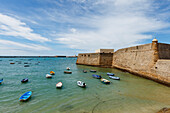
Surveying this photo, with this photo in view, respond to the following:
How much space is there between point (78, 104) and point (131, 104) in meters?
6.16

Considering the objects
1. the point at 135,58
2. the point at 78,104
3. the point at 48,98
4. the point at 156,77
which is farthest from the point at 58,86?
the point at 135,58

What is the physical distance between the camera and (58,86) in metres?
15.8

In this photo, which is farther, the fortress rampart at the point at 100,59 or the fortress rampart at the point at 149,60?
the fortress rampart at the point at 100,59

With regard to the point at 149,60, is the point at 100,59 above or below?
below

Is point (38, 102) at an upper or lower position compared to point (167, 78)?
lower

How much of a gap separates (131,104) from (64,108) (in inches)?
301

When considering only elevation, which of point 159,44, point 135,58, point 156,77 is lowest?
point 156,77

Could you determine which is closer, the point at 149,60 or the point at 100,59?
the point at 149,60

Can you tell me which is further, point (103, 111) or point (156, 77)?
point (156, 77)

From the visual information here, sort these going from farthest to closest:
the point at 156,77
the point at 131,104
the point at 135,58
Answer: the point at 135,58 < the point at 156,77 < the point at 131,104

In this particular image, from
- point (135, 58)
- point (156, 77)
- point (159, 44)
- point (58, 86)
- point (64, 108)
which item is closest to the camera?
point (64, 108)

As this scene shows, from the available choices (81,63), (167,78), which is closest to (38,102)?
(167,78)

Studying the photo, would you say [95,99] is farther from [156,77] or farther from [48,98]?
[156,77]

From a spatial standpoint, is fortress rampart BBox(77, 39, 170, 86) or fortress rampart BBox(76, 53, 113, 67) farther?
fortress rampart BBox(76, 53, 113, 67)
